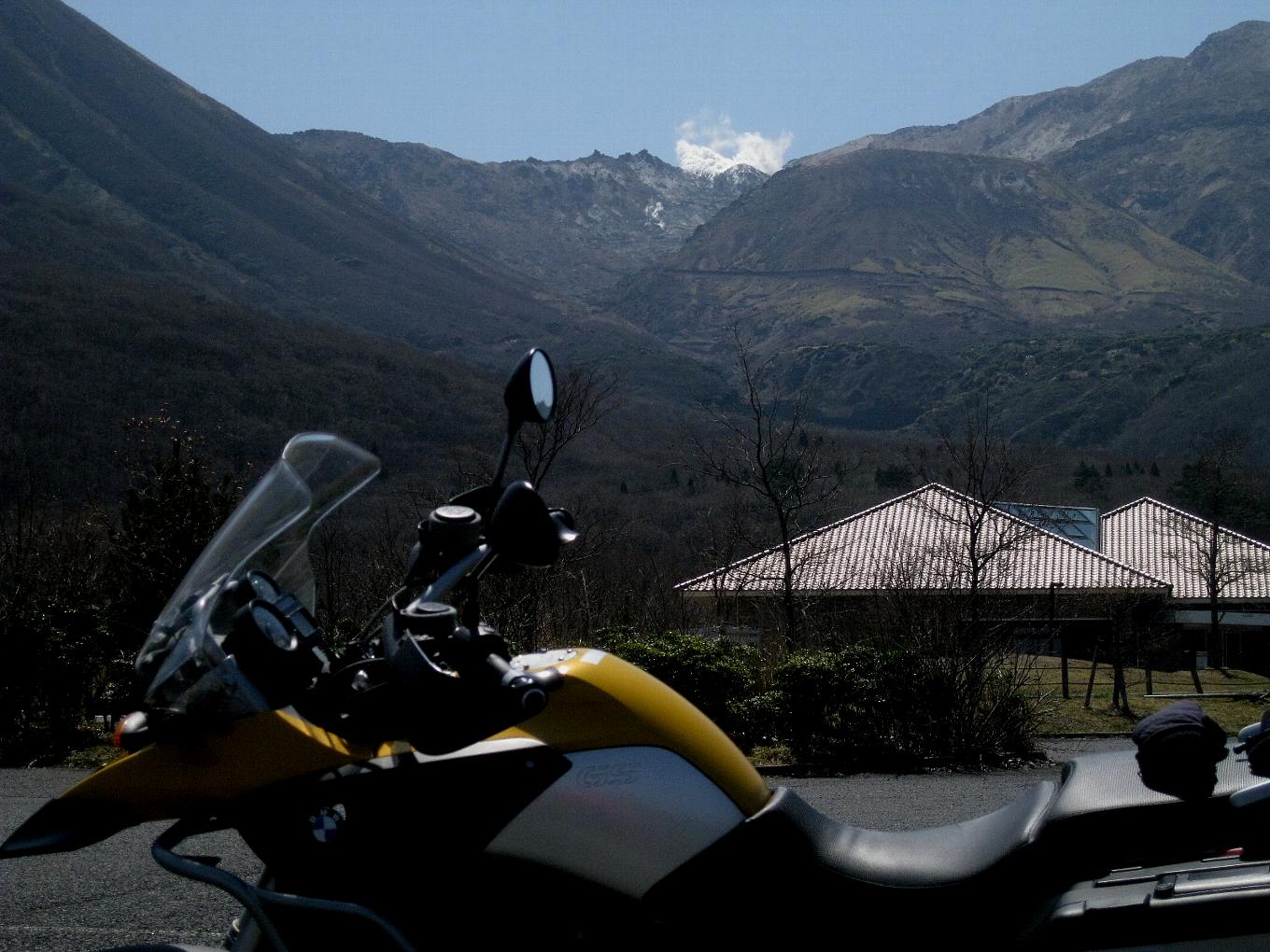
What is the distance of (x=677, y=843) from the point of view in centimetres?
235

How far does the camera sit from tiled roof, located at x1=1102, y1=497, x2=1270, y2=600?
1556 inches

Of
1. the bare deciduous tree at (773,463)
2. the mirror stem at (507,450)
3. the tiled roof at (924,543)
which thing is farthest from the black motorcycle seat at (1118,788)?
the tiled roof at (924,543)

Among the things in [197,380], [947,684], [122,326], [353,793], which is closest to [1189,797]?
[353,793]

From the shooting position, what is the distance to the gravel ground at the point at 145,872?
4.74 meters

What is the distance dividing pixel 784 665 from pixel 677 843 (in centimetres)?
758

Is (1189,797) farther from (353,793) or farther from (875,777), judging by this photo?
(875,777)

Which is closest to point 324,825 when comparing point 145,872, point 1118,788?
point 1118,788

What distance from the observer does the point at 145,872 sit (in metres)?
5.64

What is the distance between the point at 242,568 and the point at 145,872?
3750mm

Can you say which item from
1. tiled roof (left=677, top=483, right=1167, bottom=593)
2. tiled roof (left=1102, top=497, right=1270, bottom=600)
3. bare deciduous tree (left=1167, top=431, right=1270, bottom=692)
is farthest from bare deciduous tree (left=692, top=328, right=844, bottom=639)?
tiled roof (left=1102, top=497, right=1270, bottom=600)

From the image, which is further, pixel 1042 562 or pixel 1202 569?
pixel 1202 569

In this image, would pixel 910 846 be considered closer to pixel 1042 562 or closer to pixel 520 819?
pixel 520 819

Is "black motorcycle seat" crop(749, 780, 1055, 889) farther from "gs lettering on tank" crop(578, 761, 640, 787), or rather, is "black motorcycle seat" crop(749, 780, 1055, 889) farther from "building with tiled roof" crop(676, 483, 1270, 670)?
"building with tiled roof" crop(676, 483, 1270, 670)

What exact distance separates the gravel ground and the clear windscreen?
8.30 feet
